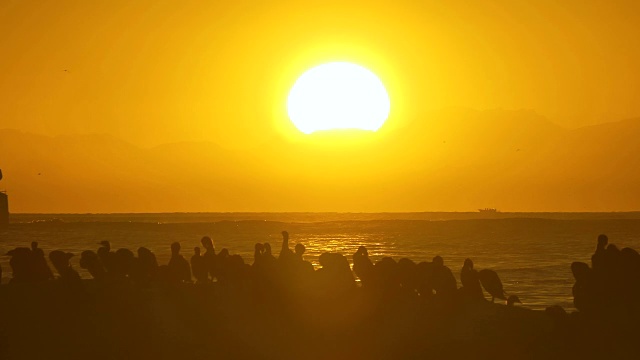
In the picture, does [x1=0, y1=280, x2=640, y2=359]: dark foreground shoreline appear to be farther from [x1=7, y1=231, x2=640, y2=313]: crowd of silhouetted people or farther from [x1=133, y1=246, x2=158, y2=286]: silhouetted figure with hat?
[x1=133, y1=246, x2=158, y2=286]: silhouetted figure with hat

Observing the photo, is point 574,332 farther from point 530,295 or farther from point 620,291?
point 530,295

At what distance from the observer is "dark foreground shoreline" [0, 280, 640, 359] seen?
20.4 m

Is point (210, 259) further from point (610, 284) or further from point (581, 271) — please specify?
point (610, 284)

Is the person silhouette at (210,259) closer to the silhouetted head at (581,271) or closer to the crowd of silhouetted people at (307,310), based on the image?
the crowd of silhouetted people at (307,310)

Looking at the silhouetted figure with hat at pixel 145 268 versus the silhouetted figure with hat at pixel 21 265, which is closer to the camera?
the silhouetted figure with hat at pixel 21 265

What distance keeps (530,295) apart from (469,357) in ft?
68.3

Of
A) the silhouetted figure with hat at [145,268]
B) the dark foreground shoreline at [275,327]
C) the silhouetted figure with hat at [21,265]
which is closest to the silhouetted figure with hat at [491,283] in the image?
the dark foreground shoreline at [275,327]

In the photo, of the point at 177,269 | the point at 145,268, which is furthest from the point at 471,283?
the point at 145,268

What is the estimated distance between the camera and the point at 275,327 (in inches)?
921

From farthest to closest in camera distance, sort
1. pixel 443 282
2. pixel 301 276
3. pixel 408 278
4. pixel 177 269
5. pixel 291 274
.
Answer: pixel 177 269
pixel 291 274
pixel 301 276
pixel 408 278
pixel 443 282

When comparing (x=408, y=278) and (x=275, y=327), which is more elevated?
(x=408, y=278)

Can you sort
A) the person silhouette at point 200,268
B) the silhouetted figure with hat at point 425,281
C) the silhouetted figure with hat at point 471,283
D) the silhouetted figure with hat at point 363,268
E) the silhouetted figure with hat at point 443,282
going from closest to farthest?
the silhouetted figure with hat at point 443,282 → the silhouetted figure with hat at point 471,283 → the silhouetted figure with hat at point 425,281 → the silhouetted figure with hat at point 363,268 → the person silhouette at point 200,268

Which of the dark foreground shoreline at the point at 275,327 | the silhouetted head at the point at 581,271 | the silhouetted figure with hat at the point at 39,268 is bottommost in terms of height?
the dark foreground shoreline at the point at 275,327

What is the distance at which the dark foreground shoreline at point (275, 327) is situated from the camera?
20.4 meters
